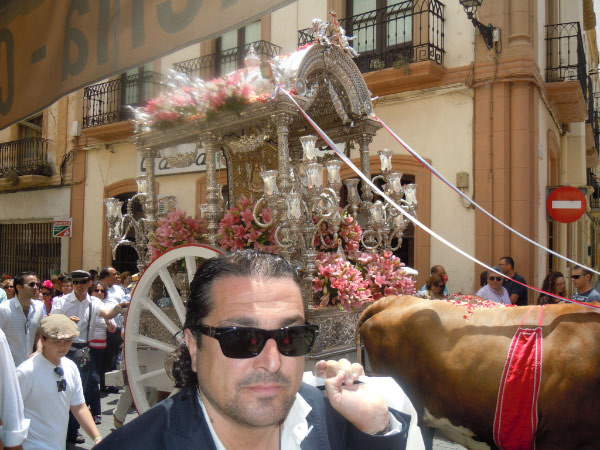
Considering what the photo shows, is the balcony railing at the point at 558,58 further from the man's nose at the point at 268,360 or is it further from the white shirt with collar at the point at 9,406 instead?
the man's nose at the point at 268,360

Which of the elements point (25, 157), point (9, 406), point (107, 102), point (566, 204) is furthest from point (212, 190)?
point (25, 157)

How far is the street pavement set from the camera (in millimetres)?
A: 5540

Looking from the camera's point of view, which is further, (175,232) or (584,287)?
(584,287)

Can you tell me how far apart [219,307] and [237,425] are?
0.33 meters

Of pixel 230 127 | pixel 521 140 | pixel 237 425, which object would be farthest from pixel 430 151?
pixel 237 425

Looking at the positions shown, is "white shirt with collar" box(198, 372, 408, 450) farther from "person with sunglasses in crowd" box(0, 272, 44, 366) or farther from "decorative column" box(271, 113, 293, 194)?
"person with sunglasses in crowd" box(0, 272, 44, 366)

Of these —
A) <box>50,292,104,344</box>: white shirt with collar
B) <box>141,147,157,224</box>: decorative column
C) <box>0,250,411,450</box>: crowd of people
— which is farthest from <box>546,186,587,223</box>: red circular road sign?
<box>0,250,411,450</box>: crowd of people

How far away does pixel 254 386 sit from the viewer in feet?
4.78

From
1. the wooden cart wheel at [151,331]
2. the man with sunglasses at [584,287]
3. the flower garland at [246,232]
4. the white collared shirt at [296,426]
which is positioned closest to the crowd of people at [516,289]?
the man with sunglasses at [584,287]

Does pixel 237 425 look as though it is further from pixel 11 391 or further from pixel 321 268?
pixel 321 268

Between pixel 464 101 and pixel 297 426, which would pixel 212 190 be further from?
pixel 464 101

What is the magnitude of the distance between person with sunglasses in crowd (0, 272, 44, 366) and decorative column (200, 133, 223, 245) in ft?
8.50

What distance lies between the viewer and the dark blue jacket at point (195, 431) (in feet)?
4.45

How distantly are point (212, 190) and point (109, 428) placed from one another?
3.07 meters
